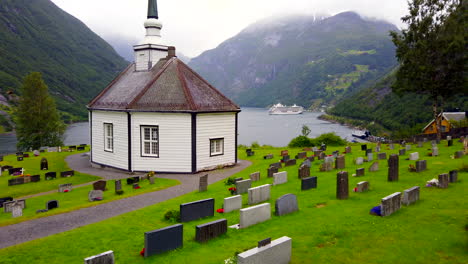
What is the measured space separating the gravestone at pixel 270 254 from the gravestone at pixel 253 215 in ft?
7.69

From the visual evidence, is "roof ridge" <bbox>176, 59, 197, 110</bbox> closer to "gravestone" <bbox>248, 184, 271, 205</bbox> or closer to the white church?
the white church

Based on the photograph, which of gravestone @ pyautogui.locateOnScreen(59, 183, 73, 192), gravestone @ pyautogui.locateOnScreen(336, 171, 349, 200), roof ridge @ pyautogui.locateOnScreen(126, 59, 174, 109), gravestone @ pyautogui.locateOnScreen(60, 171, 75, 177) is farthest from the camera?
gravestone @ pyautogui.locateOnScreen(60, 171, 75, 177)

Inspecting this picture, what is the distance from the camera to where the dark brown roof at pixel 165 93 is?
22.7 meters

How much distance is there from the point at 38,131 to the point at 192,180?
38.0 meters

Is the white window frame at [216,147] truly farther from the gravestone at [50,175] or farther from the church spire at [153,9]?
the church spire at [153,9]

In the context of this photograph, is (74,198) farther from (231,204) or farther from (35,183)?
(231,204)

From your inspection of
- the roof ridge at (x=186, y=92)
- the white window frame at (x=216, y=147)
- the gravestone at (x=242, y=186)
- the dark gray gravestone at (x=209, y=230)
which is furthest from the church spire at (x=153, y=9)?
the dark gray gravestone at (x=209, y=230)

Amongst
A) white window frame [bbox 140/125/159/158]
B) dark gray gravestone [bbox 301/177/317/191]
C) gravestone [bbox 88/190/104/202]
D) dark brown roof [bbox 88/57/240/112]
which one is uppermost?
dark brown roof [bbox 88/57/240/112]

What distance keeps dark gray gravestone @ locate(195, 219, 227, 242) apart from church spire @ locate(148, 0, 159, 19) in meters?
23.2

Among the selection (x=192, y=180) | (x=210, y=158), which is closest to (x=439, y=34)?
(x=210, y=158)

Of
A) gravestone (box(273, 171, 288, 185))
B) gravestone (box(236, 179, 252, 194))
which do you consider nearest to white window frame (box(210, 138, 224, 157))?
gravestone (box(273, 171, 288, 185))

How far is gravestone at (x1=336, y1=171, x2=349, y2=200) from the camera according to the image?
12.6 metres

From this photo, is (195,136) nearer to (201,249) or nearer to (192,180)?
(192,180)

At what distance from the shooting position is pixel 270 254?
7.45 m
